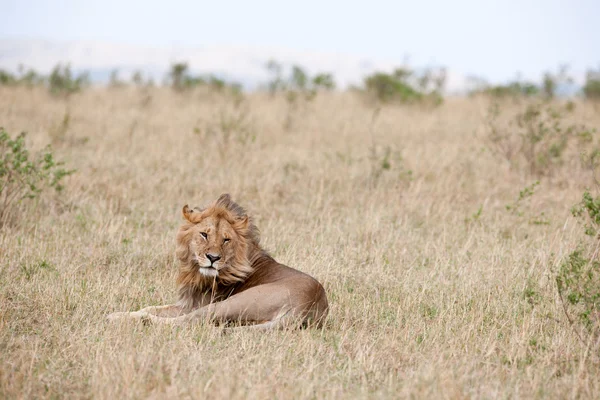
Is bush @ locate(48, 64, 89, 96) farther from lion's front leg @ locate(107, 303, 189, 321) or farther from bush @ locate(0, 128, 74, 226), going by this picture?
lion's front leg @ locate(107, 303, 189, 321)

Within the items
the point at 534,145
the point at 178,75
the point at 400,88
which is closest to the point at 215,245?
the point at 534,145

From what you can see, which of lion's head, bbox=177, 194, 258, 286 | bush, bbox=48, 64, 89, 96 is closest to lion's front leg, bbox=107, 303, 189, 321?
lion's head, bbox=177, 194, 258, 286

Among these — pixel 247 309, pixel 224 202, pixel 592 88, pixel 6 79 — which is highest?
pixel 592 88

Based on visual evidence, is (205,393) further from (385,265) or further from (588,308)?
(385,265)

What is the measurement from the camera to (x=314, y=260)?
6.78 meters

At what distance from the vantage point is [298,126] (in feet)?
47.2

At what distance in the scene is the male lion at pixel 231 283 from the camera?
17.0 feet

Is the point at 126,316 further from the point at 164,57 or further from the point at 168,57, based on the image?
the point at 164,57

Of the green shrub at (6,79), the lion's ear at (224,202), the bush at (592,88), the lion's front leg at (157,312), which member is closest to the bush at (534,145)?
the lion's ear at (224,202)

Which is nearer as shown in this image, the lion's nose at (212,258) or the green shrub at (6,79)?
the lion's nose at (212,258)

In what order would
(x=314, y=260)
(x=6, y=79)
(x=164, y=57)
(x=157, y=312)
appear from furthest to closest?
(x=164, y=57) < (x=6, y=79) < (x=314, y=260) < (x=157, y=312)

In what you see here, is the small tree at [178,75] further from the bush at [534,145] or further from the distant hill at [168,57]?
the distant hill at [168,57]

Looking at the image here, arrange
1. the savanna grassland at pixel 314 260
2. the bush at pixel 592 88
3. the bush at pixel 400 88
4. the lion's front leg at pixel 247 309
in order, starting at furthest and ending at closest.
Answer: the bush at pixel 592 88 → the bush at pixel 400 88 → the lion's front leg at pixel 247 309 → the savanna grassland at pixel 314 260

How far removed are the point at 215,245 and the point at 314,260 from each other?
60.7 inches
